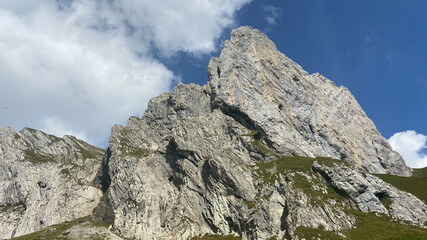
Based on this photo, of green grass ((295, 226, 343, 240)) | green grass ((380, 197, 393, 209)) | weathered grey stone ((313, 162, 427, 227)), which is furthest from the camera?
green grass ((380, 197, 393, 209))

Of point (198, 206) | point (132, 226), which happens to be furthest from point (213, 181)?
point (132, 226)

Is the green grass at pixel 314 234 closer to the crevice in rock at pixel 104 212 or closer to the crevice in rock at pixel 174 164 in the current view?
the crevice in rock at pixel 174 164

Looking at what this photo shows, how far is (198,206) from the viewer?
140 metres

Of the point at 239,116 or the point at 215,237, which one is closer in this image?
the point at 215,237

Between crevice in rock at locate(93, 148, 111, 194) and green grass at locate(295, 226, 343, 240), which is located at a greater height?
crevice in rock at locate(93, 148, 111, 194)

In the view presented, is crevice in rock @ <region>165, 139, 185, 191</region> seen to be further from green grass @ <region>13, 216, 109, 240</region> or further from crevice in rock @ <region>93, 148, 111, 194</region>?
crevice in rock @ <region>93, 148, 111, 194</region>

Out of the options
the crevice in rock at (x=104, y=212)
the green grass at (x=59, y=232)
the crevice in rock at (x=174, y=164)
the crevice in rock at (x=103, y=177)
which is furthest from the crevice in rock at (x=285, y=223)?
the crevice in rock at (x=103, y=177)

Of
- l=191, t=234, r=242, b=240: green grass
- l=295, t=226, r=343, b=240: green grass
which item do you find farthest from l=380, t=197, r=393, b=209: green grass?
l=191, t=234, r=242, b=240: green grass

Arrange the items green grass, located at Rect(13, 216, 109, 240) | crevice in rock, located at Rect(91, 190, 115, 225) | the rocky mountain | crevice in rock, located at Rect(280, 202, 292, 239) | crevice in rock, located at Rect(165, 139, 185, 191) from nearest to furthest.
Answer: crevice in rock, located at Rect(280, 202, 292, 239)
the rocky mountain
green grass, located at Rect(13, 216, 109, 240)
crevice in rock, located at Rect(165, 139, 185, 191)
crevice in rock, located at Rect(91, 190, 115, 225)

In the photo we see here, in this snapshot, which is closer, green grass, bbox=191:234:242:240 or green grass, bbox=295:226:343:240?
green grass, bbox=295:226:343:240

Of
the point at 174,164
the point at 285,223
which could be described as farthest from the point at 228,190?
the point at 174,164

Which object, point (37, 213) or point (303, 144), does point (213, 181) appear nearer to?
point (303, 144)

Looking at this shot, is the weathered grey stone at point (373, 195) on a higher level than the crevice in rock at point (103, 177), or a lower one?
lower

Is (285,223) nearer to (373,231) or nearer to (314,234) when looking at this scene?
(314,234)
